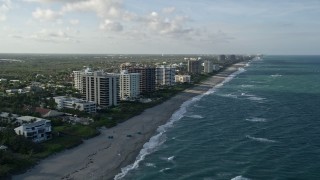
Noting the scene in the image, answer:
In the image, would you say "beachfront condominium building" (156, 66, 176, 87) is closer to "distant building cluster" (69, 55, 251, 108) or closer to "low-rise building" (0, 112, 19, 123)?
"distant building cluster" (69, 55, 251, 108)

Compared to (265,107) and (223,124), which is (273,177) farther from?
(265,107)

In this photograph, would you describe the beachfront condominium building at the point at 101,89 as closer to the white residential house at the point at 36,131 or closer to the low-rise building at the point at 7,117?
the low-rise building at the point at 7,117

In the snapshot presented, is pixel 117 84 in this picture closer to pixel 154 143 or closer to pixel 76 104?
pixel 76 104

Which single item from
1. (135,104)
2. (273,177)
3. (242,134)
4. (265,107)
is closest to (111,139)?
(242,134)

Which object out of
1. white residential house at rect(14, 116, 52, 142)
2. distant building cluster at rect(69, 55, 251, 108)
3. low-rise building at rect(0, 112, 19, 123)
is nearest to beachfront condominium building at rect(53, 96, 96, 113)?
distant building cluster at rect(69, 55, 251, 108)

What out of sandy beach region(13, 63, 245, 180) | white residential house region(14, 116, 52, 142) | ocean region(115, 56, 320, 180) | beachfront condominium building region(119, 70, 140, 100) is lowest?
sandy beach region(13, 63, 245, 180)

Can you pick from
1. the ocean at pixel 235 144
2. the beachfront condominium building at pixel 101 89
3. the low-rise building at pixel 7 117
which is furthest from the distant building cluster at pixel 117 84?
the ocean at pixel 235 144
